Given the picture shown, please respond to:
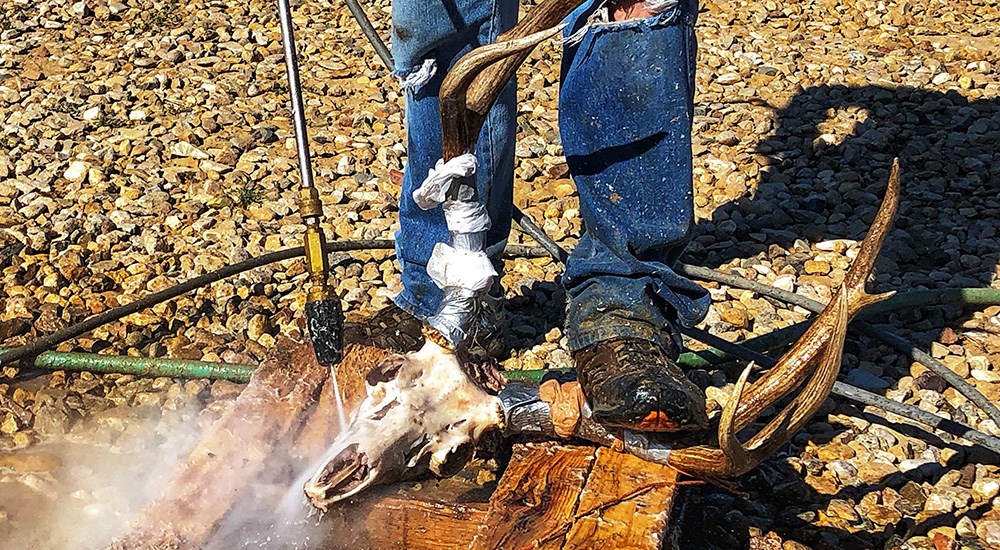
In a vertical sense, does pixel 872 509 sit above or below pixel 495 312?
below

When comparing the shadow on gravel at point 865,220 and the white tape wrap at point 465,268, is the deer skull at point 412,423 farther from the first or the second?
the shadow on gravel at point 865,220

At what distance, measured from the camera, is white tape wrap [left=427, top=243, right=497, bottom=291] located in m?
2.68

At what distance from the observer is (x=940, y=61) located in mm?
5641

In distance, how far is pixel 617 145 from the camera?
282 centimetres

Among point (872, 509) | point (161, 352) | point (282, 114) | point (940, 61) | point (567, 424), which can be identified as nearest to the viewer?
point (567, 424)

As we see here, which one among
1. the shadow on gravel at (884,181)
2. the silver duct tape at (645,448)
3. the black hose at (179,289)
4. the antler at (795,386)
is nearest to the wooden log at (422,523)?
the silver duct tape at (645,448)

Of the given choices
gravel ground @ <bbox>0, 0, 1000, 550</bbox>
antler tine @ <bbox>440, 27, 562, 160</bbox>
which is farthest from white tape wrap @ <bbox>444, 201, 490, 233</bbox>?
gravel ground @ <bbox>0, 0, 1000, 550</bbox>

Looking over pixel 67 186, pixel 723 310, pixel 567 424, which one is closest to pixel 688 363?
pixel 723 310

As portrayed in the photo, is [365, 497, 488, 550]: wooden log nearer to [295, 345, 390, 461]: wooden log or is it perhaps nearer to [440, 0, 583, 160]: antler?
[295, 345, 390, 461]: wooden log

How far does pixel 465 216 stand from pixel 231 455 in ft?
2.62

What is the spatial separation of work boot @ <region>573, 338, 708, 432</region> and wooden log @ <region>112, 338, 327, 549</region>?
74 centimetres

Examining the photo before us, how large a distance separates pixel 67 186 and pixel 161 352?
4.48 feet

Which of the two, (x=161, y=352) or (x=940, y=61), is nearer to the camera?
(x=161, y=352)

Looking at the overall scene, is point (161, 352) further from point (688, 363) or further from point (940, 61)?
point (940, 61)
